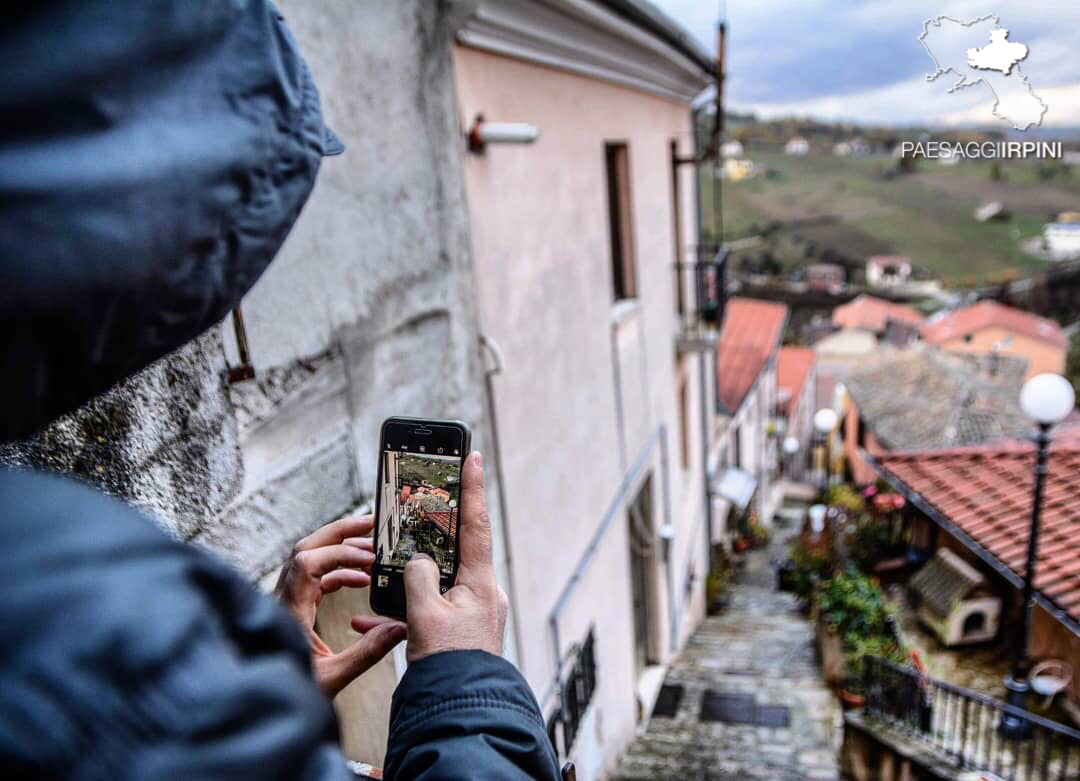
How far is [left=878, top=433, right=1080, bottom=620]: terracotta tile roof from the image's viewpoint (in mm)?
7164

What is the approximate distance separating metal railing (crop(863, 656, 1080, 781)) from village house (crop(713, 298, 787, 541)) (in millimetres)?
5967

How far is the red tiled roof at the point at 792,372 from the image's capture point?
28214 mm

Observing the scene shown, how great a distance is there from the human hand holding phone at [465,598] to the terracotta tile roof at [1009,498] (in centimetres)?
751

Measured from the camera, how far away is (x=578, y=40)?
498cm

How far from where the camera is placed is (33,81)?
0.53 m

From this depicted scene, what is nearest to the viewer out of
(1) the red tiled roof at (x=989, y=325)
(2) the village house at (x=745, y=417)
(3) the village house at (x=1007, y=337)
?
(2) the village house at (x=745, y=417)

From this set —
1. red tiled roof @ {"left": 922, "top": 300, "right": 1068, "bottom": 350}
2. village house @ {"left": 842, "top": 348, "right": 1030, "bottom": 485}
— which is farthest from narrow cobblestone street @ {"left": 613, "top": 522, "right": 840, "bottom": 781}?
red tiled roof @ {"left": 922, "top": 300, "right": 1068, "bottom": 350}

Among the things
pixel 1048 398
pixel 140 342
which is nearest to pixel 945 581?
pixel 1048 398

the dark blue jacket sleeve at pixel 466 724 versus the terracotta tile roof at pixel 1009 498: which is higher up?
the dark blue jacket sleeve at pixel 466 724

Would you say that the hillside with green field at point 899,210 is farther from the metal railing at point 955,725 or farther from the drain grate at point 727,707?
the metal railing at point 955,725

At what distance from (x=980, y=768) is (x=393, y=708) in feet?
22.4

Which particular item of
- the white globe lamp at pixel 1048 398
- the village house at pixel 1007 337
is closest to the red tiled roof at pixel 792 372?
the village house at pixel 1007 337

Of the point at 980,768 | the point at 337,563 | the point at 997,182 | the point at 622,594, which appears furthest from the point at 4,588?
the point at 997,182

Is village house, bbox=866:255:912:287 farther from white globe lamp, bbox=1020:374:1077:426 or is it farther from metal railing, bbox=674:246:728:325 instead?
white globe lamp, bbox=1020:374:1077:426
